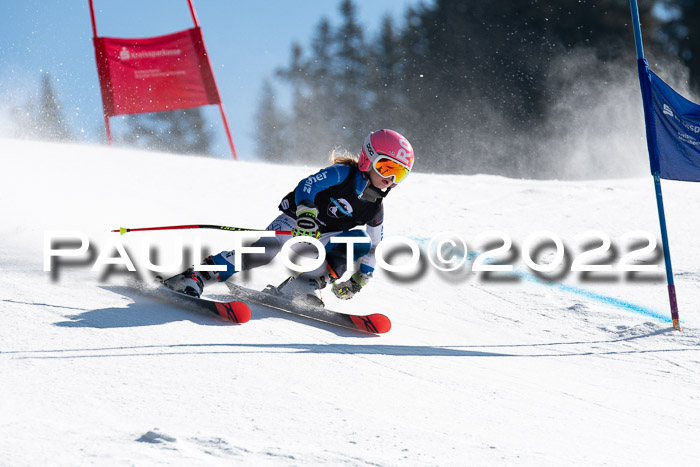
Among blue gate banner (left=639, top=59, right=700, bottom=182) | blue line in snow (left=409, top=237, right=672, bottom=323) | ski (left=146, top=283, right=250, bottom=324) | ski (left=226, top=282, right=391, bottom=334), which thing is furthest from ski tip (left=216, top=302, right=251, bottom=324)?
blue gate banner (left=639, top=59, right=700, bottom=182)

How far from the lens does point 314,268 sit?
4.71 m

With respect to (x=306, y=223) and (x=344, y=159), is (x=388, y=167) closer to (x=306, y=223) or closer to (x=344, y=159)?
(x=344, y=159)

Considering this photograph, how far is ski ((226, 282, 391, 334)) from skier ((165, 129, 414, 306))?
0.09m

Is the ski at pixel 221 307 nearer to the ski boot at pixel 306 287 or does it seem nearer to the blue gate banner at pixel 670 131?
the ski boot at pixel 306 287

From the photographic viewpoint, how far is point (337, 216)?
4.63m

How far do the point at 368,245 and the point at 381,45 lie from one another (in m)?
29.2

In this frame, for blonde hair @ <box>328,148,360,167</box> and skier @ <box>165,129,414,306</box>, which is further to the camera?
blonde hair @ <box>328,148,360,167</box>

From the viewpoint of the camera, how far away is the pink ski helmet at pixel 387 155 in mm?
4398

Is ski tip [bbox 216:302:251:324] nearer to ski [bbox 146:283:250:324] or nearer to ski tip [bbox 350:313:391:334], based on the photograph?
ski [bbox 146:283:250:324]

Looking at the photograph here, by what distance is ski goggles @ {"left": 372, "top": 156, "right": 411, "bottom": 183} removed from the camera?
440 centimetres

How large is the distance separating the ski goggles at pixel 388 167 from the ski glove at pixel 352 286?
712 millimetres

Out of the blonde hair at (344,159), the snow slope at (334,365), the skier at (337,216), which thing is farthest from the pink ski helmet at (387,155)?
the snow slope at (334,365)

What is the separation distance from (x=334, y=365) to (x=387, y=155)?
1474mm

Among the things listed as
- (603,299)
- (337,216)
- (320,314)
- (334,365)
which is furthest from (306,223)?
(603,299)
